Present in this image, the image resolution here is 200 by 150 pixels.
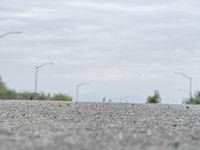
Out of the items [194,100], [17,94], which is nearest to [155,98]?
[194,100]

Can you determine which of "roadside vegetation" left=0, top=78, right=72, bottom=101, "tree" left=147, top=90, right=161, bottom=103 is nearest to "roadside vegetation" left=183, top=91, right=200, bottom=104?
"tree" left=147, top=90, right=161, bottom=103

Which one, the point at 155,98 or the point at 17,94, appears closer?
the point at 17,94

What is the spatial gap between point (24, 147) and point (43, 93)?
81.1m

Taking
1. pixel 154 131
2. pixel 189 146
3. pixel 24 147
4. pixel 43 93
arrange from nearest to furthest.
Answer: pixel 24 147
pixel 189 146
pixel 154 131
pixel 43 93

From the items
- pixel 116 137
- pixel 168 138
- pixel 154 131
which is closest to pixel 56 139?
pixel 116 137

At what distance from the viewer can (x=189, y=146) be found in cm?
1311

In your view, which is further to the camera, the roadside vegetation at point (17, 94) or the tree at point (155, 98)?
the tree at point (155, 98)

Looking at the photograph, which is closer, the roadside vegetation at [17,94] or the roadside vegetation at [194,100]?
the roadside vegetation at [17,94]

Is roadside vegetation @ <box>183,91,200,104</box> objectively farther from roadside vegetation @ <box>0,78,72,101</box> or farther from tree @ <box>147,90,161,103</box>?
roadside vegetation @ <box>0,78,72,101</box>

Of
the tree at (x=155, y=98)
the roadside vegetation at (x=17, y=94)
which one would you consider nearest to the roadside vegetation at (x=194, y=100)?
the tree at (x=155, y=98)

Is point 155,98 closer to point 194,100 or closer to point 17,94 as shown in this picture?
point 194,100

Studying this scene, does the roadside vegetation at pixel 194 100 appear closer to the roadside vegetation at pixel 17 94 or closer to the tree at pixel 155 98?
the tree at pixel 155 98

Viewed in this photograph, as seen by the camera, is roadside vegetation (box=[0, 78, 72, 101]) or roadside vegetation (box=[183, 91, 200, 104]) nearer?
roadside vegetation (box=[0, 78, 72, 101])

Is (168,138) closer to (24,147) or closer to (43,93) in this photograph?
(24,147)
